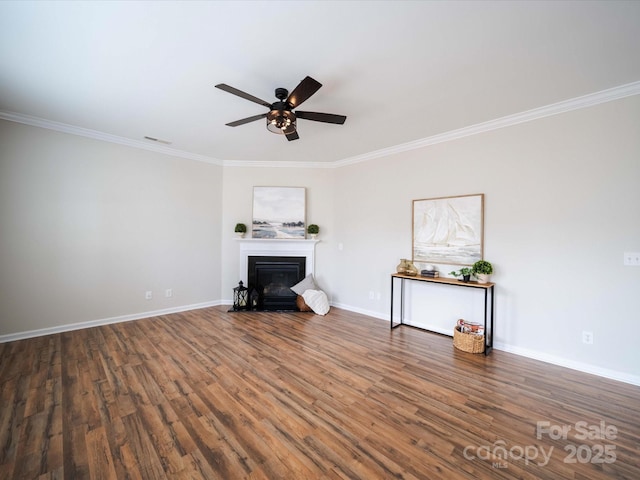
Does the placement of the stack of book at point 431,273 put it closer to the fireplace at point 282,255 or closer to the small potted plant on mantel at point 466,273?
the small potted plant on mantel at point 466,273

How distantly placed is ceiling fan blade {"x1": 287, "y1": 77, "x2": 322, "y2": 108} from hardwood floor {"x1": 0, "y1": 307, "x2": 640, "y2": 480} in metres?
2.47

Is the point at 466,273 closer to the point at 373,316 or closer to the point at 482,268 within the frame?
the point at 482,268

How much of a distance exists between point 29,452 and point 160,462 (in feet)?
2.69

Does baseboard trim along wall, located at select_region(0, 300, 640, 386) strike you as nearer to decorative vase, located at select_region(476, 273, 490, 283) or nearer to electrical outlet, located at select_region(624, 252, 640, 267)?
decorative vase, located at select_region(476, 273, 490, 283)

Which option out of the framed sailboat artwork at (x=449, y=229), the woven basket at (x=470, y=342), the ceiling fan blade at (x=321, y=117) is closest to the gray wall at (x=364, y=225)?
the framed sailboat artwork at (x=449, y=229)

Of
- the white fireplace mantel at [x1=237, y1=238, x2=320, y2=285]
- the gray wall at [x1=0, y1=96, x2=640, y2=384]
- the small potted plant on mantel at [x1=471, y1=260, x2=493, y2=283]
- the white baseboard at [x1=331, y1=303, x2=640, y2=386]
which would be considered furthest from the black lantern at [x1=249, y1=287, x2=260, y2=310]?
the white baseboard at [x1=331, y1=303, x2=640, y2=386]

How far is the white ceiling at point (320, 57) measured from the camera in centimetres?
161

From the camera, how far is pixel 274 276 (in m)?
4.73

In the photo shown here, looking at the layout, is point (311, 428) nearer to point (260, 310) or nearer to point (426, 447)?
point (426, 447)

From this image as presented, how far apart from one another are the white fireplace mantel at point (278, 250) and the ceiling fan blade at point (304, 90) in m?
2.76

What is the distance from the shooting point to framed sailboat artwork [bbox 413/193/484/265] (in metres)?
3.19

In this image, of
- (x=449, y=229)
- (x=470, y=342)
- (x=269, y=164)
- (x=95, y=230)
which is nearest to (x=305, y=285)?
(x=269, y=164)

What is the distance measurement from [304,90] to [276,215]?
2.89 m

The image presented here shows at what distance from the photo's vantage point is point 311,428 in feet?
5.69
